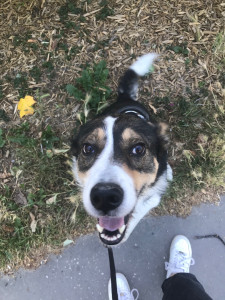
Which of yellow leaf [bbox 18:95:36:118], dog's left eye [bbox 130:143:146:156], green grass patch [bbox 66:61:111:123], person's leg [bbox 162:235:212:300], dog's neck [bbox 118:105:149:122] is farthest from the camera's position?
yellow leaf [bbox 18:95:36:118]

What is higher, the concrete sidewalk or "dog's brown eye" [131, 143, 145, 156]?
"dog's brown eye" [131, 143, 145, 156]

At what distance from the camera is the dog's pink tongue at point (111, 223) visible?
2.64 m

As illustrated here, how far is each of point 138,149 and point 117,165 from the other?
1.19 ft

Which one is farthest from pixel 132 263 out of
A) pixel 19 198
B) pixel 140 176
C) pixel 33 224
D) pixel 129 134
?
pixel 129 134

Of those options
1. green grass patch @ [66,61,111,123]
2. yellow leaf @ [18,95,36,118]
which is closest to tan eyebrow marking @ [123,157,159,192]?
green grass patch @ [66,61,111,123]

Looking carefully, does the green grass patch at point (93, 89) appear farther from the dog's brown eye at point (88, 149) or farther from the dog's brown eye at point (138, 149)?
the dog's brown eye at point (138, 149)

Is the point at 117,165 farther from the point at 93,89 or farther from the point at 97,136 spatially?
the point at 93,89

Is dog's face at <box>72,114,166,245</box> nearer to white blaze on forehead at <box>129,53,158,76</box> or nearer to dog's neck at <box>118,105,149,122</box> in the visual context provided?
dog's neck at <box>118,105,149,122</box>

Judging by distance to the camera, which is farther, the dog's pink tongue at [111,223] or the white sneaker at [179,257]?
the white sneaker at [179,257]

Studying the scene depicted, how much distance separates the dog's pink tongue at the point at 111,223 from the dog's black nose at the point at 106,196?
0.47 meters

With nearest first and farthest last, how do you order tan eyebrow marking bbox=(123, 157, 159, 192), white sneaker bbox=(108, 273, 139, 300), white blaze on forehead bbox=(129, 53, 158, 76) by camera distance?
1. tan eyebrow marking bbox=(123, 157, 159, 192)
2. white sneaker bbox=(108, 273, 139, 300)
3. white blaze on forehead bbox=(129, 53, 158, 76)

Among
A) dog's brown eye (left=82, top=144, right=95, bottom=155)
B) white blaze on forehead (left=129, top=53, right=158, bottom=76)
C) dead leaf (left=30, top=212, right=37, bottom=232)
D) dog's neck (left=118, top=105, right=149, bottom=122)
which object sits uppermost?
white blaze on forehead (left=129, top=53, right=158, bottom=76)

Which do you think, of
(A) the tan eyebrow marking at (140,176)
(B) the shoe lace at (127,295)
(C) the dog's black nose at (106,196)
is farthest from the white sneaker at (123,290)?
(C) the dog's black nose at (106,196)

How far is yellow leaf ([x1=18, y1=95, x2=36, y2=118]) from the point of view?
3.87 m
